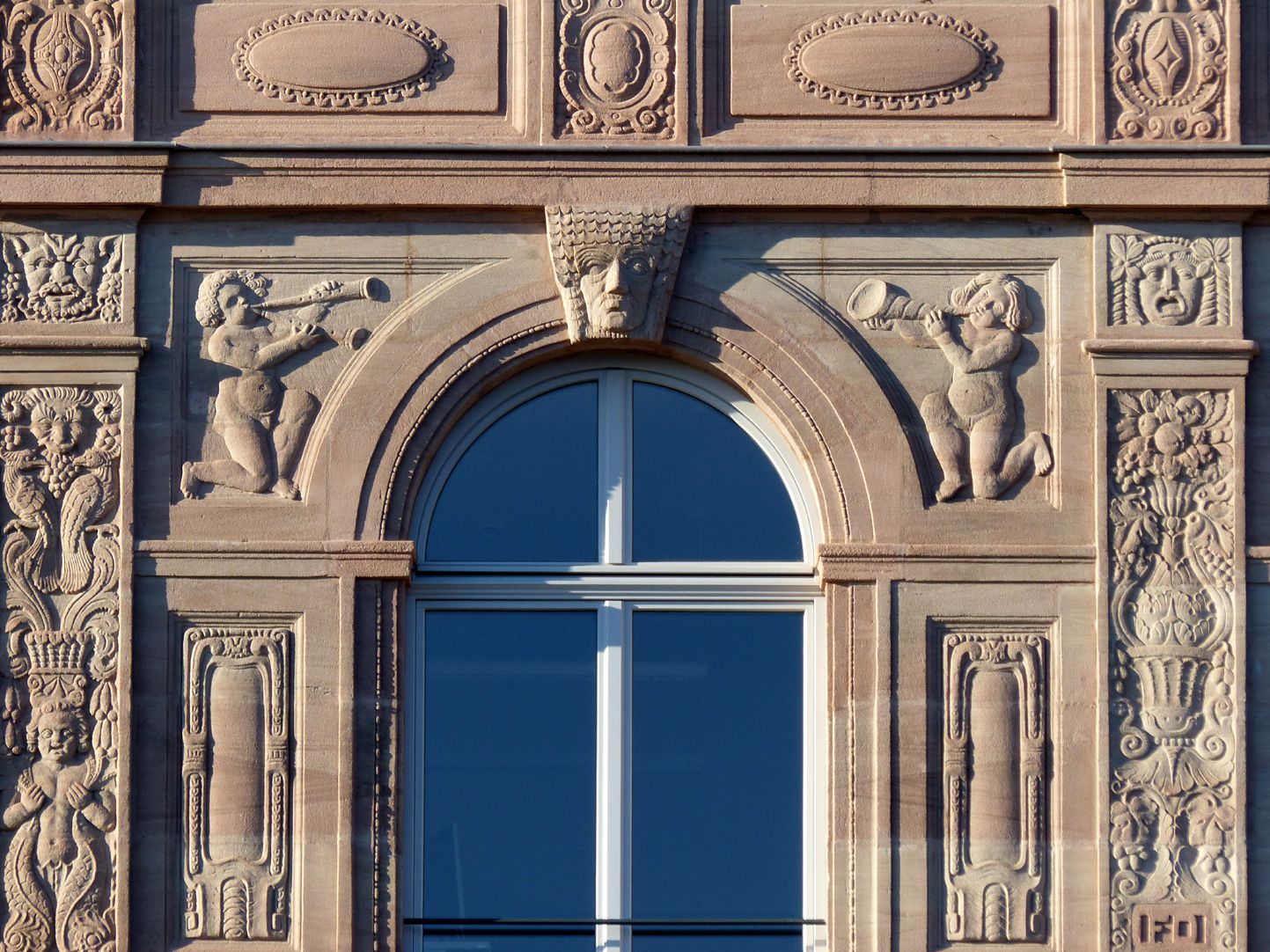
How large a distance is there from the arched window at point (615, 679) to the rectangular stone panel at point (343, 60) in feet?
4.70

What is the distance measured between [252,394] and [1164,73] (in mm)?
4468

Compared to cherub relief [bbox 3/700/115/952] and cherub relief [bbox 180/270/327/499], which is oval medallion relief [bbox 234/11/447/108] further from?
cherub relief [bbox 3/700/115/952]

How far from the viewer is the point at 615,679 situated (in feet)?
47.8

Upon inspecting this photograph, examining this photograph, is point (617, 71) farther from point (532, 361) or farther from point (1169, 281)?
point (1169, 281)

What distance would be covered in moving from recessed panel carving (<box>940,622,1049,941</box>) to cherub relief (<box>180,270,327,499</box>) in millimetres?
3106

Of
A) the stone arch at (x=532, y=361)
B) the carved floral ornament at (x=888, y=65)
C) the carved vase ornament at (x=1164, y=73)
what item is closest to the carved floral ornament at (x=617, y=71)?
the carved floral ornament at (x=888, y=65)

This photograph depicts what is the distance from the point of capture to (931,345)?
14.6 m

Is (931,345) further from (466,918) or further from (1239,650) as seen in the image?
(466,918)

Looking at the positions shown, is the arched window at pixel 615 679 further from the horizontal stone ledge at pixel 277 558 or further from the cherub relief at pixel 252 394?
the cherub relief at pixel 252 394

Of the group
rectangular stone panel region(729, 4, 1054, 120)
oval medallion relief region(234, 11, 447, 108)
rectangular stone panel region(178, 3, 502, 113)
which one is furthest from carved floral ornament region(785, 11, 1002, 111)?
oval medallion relief region(234, 11, 447, 108)

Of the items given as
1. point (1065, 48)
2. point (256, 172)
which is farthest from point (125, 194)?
point (1065, 48)

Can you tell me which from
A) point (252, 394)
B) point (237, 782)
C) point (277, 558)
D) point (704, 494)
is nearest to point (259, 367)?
point (252, 394)

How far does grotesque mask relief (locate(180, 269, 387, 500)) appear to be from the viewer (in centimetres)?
1450

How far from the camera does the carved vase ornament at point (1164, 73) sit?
579 inches
